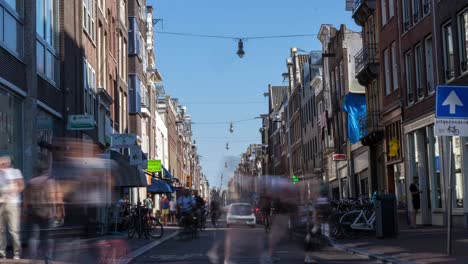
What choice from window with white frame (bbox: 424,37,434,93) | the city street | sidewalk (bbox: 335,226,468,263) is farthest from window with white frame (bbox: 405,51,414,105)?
the city street

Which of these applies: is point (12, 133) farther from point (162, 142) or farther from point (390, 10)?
point (162, 142)

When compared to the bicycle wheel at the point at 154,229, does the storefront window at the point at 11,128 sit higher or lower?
higher

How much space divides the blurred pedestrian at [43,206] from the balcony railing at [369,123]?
26.8m

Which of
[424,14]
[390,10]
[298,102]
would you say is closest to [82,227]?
[424,14]

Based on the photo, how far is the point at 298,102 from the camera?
72.7 meters

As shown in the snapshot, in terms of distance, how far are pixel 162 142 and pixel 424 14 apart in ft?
172

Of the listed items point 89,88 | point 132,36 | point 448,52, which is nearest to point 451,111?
point 448,52

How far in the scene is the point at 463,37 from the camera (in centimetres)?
2359

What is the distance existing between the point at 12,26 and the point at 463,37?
14.2 m

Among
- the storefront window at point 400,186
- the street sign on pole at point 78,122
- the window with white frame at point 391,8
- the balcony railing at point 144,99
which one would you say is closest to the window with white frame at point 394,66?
the window with white frame at point 391,8

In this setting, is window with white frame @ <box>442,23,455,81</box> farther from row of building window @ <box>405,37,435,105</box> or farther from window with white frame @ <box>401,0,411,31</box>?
window with white frame @ <box>401,0,411,31</box>

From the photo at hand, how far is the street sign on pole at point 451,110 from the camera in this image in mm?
13469

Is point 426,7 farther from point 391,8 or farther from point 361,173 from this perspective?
point 361,173

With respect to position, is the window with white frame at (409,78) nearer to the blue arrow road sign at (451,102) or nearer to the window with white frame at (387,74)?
the window with white frame at (387,74)
